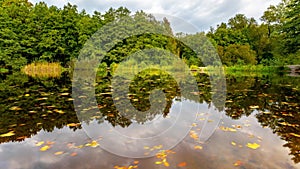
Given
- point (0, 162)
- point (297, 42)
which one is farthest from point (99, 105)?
point (297, 42)

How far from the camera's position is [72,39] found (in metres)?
24.1

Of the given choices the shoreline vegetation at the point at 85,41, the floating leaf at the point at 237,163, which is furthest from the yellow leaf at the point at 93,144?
the shoreline vegetation at the point at 85,41

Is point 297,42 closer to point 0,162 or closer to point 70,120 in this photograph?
point 70,120

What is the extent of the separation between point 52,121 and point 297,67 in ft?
61.7

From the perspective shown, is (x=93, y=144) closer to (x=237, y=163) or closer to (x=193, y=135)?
(x=193, y=135)

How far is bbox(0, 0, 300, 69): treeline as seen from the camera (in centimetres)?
2058

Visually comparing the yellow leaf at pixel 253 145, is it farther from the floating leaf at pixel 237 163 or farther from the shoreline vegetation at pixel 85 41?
the shoreline vegetation at pixel 85 41

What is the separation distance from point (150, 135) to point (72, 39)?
2366 centimetres

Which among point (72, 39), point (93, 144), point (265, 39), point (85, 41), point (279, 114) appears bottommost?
point (93, 144)

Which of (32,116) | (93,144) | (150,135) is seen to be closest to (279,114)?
(150,135)

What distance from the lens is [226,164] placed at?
2.04 meters

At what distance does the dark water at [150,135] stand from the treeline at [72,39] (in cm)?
1657

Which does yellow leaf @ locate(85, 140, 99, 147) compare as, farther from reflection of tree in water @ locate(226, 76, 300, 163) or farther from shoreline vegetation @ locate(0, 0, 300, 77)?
shoreline vegetation @ locate(0, 0, 300, 77)

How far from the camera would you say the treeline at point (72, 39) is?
20.6 m
